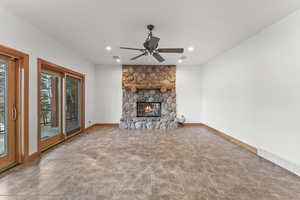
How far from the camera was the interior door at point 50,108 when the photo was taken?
3465 millimetres

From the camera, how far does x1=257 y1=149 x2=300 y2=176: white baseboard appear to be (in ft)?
7.86

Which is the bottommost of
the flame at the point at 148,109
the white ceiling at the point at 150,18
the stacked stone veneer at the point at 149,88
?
Result: the flame at the point at 148,109

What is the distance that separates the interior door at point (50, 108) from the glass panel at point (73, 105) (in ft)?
1.17

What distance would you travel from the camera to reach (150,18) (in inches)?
105

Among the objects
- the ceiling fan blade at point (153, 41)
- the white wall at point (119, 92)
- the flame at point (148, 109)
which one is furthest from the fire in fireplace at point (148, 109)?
the ceiling fan blade at point (153, 41)

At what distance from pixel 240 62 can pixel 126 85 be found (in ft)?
14.0

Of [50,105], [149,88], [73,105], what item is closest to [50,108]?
[50,105]

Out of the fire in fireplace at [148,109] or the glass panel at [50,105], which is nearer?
the glass panel at [50,105]

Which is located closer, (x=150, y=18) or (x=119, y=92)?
(x=150, y=18)

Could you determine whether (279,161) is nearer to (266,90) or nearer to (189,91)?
(266,90)

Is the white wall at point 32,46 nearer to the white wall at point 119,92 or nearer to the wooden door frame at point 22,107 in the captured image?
the wooden door frame at point 22,107

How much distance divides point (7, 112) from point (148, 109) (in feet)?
15.3

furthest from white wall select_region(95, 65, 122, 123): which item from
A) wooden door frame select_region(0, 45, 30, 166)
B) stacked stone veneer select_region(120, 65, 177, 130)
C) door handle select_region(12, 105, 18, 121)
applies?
door handle select_region(12, 105, 18, 121)

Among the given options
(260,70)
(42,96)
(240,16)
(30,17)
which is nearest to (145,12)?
(240,16)
